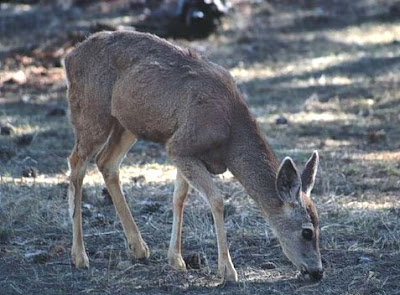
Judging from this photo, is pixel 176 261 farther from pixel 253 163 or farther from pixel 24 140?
pixel 24 140

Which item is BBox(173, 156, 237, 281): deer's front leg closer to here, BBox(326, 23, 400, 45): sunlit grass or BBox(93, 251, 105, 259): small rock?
BBox(93, 251, 105, 259): small rock

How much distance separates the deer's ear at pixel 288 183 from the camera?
8.00m

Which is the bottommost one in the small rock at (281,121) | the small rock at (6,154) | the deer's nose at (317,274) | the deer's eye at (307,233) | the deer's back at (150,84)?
the small rock at (281,121)

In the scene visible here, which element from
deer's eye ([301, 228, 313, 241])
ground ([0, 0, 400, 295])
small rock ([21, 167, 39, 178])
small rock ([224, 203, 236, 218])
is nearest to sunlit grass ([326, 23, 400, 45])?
ground ([0, 0, 400, 295])

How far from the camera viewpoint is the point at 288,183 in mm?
8102

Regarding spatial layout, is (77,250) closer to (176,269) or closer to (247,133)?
(176,269)

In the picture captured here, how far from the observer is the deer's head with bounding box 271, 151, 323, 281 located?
8.07 meters

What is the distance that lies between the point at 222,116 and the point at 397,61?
35.3ft

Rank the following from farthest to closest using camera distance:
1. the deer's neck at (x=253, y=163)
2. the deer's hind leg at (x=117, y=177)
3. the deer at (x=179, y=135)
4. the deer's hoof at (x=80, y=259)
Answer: the deer's hind leg at (x=117, y=177)
the deer's hoof at (x=80, y=259)
the deer's neck at (x=253, y=163)
the deer at (x=179, y=135)

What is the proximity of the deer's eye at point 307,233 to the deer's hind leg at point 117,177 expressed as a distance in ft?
5.15

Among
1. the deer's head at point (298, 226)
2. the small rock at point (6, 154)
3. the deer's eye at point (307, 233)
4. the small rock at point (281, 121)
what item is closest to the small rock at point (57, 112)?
the small rock at point (6, 154)

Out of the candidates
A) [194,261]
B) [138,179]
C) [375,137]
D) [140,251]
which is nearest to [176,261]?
[194,261]

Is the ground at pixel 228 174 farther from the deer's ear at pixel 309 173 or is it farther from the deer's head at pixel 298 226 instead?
the deer's ear at pixel 309 173

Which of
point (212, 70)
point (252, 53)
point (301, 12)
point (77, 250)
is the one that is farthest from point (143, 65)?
point (301, 12)
